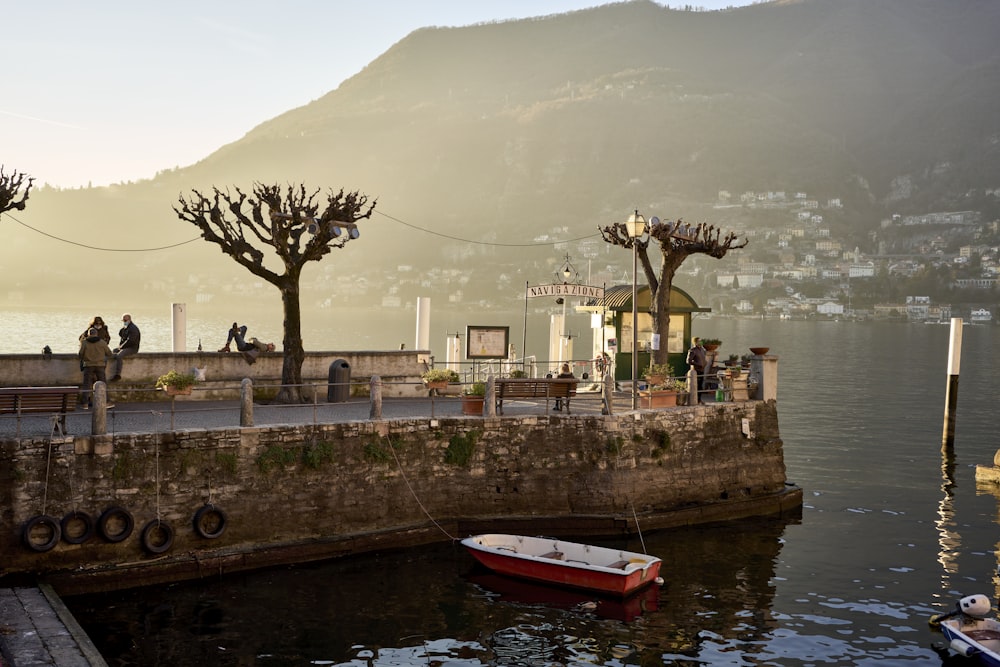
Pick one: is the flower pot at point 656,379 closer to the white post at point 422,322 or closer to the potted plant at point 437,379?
the potted plant at point 437,379

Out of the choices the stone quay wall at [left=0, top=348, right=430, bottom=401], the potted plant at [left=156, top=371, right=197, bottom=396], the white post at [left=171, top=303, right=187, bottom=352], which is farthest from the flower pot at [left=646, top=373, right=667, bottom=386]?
the white post at [left=171, top=303, right=187, bottom=352]

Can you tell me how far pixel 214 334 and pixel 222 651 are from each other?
13692 centimetres

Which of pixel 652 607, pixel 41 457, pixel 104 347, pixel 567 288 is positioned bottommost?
pixel 652 607

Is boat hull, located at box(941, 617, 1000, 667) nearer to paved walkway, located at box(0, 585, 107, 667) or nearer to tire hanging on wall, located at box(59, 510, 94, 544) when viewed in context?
paved walkway, located at box(0, 585, 107, 667)

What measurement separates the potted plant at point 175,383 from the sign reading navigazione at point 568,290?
14.6 meters

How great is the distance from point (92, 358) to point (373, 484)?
294 inches

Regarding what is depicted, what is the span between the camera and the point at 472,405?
77.5 feet

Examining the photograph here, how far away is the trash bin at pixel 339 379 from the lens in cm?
2553

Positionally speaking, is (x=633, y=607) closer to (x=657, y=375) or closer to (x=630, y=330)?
(x=657, y=375)

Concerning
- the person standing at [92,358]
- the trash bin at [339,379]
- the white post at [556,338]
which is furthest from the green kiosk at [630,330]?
the person standing at [92,358]

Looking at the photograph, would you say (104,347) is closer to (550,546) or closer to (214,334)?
(550,546)

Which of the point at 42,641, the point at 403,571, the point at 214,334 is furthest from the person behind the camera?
the point at 214,334

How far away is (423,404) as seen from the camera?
85.3 feet

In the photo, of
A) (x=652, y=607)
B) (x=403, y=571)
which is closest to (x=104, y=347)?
(x=403, y=571)
